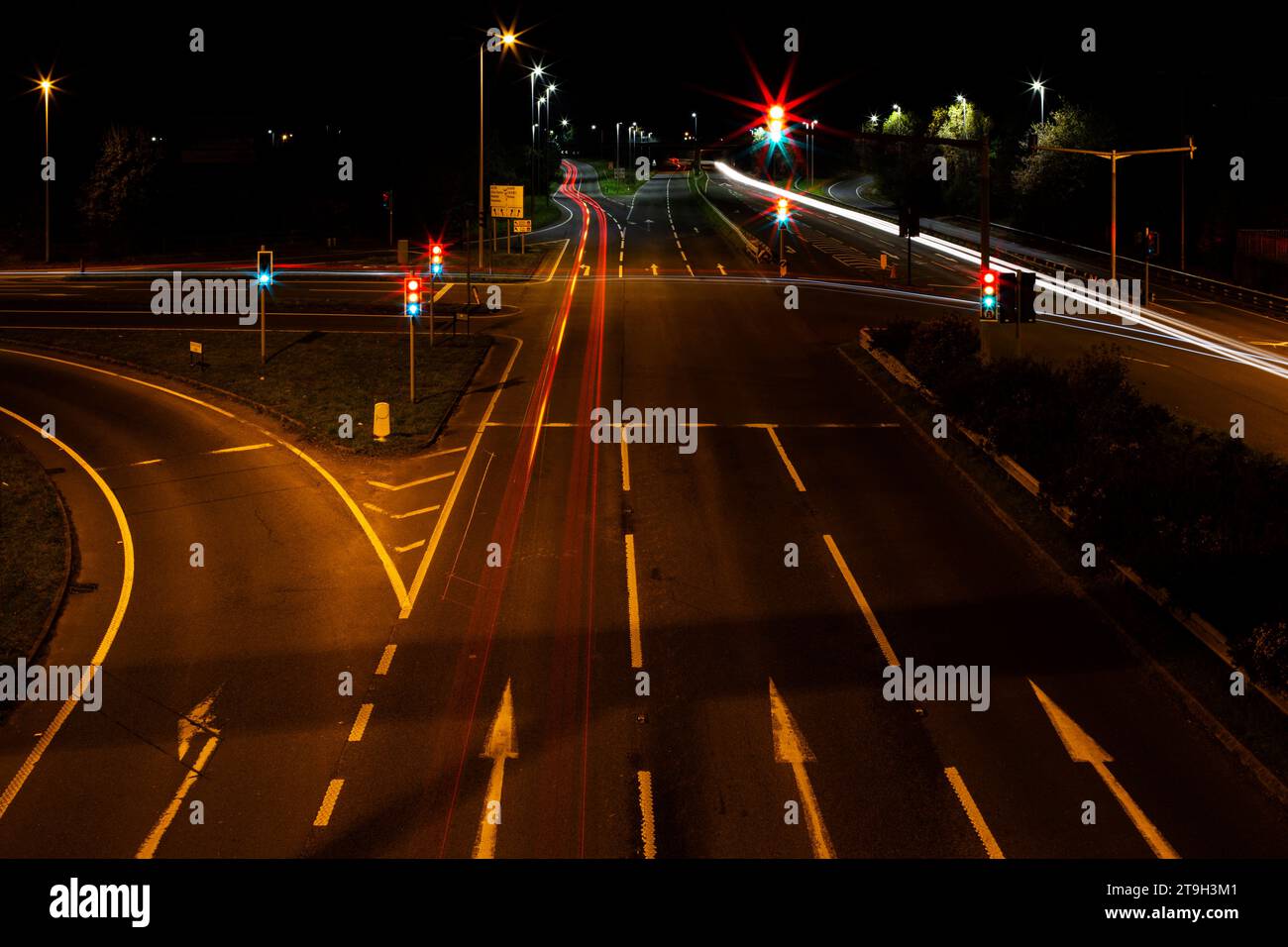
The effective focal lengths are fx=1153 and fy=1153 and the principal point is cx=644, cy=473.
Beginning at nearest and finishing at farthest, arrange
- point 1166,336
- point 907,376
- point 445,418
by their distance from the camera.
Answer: point 445,418
point 907,376
point 1166,336

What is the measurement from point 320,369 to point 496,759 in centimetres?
2366

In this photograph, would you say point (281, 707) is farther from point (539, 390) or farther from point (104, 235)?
point (104, 235)

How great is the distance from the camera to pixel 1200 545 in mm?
15250

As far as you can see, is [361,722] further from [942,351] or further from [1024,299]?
[942,351]

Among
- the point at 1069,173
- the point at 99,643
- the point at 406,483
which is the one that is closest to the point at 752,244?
the point at 1069,173

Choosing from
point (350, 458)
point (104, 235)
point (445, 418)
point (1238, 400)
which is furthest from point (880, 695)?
point (104, 235)

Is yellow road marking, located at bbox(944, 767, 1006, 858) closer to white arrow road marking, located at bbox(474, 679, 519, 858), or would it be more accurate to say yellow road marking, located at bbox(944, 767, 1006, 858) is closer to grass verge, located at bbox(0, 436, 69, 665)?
white arrow road marking, located at bbox(474, 679, 519, 858)

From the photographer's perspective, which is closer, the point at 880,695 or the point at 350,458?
the point at 880,695

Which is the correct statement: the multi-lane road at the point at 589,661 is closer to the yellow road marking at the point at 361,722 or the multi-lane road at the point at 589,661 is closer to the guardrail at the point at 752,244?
the yellow road marking at the point at 361,722

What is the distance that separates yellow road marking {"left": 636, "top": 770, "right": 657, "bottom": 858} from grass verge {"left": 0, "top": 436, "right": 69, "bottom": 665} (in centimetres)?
875

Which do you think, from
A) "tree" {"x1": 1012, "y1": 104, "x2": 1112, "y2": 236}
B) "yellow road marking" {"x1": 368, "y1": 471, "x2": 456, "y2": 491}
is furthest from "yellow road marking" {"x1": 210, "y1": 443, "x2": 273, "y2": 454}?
"tree" {"x1": 1012, "y1": 104, "x2": 1112, "y2": 236}

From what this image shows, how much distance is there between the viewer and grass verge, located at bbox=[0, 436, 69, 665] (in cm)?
1606

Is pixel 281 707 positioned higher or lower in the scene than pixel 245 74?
lower

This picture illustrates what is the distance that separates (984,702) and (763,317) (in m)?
31.6
